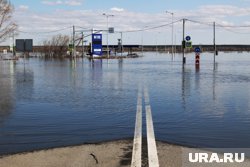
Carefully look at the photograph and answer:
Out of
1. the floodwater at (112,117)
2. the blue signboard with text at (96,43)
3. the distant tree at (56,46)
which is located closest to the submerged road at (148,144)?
the floodwater at (112,117)

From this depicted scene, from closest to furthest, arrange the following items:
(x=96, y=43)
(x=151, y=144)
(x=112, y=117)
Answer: (x=151, y=144) → (x=112, y=117) → (x=96, y=43)

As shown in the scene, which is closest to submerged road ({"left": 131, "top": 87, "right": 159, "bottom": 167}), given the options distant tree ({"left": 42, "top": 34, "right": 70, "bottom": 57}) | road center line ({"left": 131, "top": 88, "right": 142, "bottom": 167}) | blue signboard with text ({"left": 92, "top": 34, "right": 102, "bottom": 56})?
road center line ({"left": 131, "top": 88, "right": 142, "bottom": 167})

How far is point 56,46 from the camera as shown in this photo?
11188cm

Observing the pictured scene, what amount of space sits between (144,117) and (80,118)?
176 centimetres

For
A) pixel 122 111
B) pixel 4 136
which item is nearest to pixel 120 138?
pixel 4 136

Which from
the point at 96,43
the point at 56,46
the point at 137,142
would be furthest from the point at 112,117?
the point at 56,46

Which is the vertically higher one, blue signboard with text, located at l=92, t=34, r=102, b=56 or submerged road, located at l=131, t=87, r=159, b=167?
blue signboard with text, located at l=92, t=34, r=102, b=56

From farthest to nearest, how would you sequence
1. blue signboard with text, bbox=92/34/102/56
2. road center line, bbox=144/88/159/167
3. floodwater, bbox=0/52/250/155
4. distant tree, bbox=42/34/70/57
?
distant tree, bbox=42/34/70/57, blue signboard with text, bbox=92/34/102/56, floodwater, bbox=0/52/250/155, road center line, bbox=144/88/159/167

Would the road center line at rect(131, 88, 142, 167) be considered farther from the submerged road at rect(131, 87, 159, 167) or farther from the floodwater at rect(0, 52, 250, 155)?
the floodwater at rect(0, 52, 250, 155)

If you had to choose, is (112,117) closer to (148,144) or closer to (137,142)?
(137,142)

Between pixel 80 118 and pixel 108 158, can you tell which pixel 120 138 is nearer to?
pixel 108 158

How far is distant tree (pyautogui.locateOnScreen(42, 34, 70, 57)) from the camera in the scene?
10944 centimetres

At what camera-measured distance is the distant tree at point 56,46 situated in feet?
359

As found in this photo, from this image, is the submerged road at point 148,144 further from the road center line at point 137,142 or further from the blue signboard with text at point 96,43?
the blue signboard with text at point 96,43
